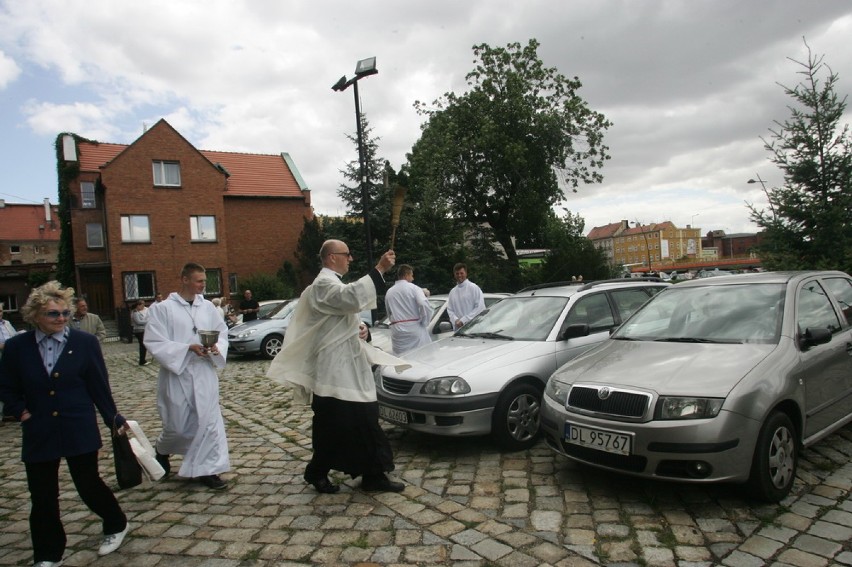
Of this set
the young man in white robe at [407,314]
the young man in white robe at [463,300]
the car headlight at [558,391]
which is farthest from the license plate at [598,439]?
the young man in white robe at [463,300]

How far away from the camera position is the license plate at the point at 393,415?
18.0 ft

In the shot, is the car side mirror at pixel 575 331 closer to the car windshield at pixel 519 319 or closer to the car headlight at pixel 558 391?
the car windshield at pixel 519 319

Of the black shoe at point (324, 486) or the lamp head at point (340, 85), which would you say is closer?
the black shoe at point (324, 486)

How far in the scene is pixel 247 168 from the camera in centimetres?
3634

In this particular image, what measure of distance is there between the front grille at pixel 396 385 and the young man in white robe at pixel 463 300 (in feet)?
10.7

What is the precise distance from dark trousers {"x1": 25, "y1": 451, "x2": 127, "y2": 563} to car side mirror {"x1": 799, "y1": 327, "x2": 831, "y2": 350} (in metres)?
5.05

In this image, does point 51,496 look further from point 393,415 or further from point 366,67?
point 366,67

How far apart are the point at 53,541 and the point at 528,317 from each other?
187 inches

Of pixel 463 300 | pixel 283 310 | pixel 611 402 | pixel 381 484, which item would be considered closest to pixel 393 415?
pixel 381 484

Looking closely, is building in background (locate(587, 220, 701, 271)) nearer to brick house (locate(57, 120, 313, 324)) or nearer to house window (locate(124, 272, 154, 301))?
brick house (locate(57, 120, 313, 324))

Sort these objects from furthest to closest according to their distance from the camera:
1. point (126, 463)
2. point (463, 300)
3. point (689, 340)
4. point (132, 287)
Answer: point (132, 287)
point (463, 300)
point (689, 340)
point (126, 463)

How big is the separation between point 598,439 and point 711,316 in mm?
1705

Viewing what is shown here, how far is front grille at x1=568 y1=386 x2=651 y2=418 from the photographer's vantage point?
3.97 meters

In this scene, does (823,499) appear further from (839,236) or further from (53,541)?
(839,236)
